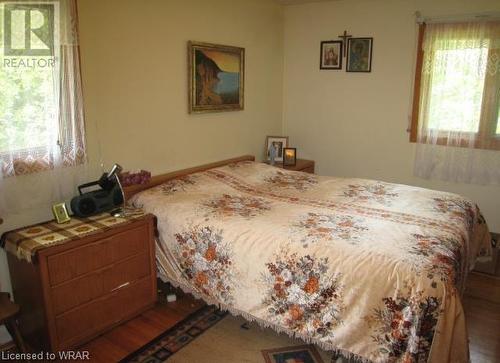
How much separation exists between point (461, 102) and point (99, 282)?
124 inches

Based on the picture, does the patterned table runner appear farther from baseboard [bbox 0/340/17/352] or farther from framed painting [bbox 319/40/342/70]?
framed painting [bbox 319/40/342/70]

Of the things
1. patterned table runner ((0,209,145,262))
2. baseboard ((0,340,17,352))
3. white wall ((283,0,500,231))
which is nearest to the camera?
patterned table runner ((0,209,145,262))

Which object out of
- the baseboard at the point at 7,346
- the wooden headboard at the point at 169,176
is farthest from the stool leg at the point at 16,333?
the wooden headboard at the point at 169,176

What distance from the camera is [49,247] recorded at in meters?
1.97

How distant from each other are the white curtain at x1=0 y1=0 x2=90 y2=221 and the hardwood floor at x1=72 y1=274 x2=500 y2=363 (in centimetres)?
87

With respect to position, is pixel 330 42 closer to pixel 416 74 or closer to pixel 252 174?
pixel 416 74

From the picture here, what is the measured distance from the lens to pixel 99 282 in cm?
224

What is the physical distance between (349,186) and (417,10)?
1.79 metres

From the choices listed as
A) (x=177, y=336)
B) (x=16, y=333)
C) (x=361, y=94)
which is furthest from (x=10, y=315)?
(x=361, y=94)

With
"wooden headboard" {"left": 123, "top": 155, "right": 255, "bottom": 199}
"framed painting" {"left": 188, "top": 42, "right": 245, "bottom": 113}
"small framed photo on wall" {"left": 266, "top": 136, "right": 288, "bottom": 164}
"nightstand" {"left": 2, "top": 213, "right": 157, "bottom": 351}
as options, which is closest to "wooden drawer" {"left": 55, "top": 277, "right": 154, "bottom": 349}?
"nightstand" {"left": 2, "top": 213, "right": 157, "bottom": 351}

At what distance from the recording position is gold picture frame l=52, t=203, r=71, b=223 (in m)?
2.28

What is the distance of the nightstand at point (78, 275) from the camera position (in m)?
2.01

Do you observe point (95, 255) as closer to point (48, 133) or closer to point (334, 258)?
point (48, 133)

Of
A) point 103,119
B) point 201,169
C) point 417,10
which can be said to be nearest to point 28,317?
point 103,119
